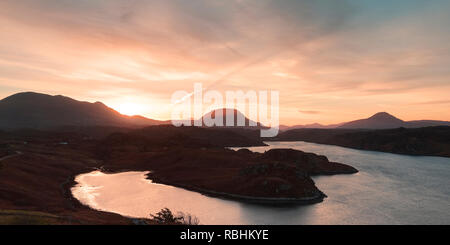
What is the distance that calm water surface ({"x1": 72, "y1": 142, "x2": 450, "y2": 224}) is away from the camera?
5972 cm

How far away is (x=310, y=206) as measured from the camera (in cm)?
6900

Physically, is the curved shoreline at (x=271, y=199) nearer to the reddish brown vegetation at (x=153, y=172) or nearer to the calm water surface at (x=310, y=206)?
the reddish brown vegetation at (x=153, y=172)

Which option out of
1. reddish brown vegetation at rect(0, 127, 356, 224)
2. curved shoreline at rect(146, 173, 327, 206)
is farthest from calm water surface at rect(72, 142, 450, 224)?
reddish brown vegetation at rect(0, 127, 356, 224)

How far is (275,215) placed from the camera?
204 feet

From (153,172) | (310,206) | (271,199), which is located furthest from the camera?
(153,172)

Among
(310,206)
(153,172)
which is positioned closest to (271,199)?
(310,206)

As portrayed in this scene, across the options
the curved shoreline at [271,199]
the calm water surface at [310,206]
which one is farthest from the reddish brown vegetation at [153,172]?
the calm water surface at [310,206]

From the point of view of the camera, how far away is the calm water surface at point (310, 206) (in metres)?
59.7

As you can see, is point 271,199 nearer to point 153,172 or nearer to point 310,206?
point 310,206

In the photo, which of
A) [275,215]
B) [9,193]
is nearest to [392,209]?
[275,215]
